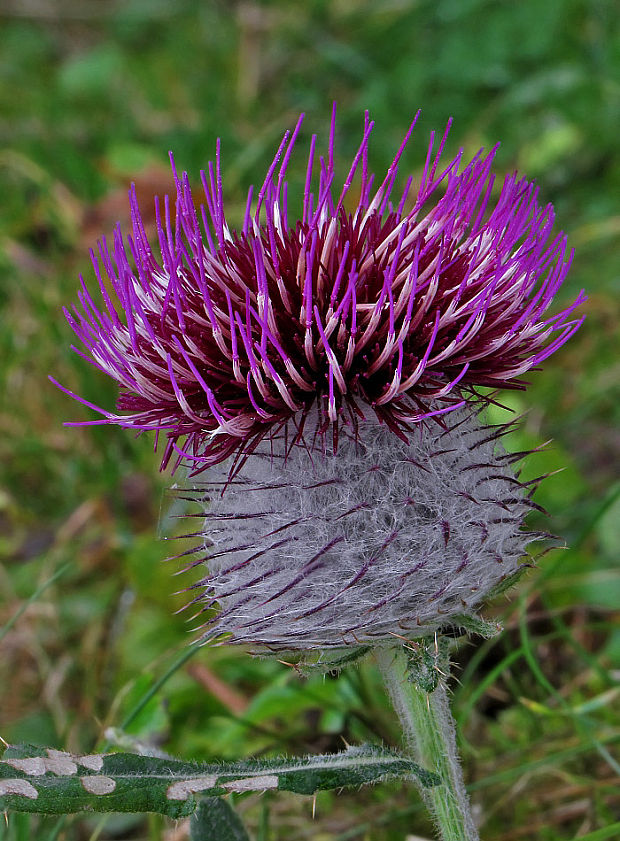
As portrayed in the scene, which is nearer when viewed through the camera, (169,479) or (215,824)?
(215,824)

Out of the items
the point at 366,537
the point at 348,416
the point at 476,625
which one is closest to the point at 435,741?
the point at 476,625

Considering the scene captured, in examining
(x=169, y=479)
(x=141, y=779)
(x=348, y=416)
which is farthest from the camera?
(x=169, y=479)

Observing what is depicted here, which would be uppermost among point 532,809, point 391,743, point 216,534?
point 216,534

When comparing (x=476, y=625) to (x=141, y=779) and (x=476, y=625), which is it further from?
(x=141, y=779)

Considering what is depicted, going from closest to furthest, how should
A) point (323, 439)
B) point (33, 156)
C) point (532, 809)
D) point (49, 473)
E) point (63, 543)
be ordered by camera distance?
point (323, 439) < point (532, 809) < point (63, 543) < point (49, 473) < point (33, 156)

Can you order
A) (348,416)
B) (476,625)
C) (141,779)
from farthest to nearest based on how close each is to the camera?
1. (348,416)
2. (476,625)
3. (141,779)

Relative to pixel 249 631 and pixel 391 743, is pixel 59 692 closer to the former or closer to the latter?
pixel 391 743

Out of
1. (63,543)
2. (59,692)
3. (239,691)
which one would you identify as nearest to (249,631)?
(239,691)

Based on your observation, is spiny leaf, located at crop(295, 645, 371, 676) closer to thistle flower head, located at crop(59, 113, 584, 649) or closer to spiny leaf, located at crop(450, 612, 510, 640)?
thistle flower head, located at crop(59, 113, 584, 649)
